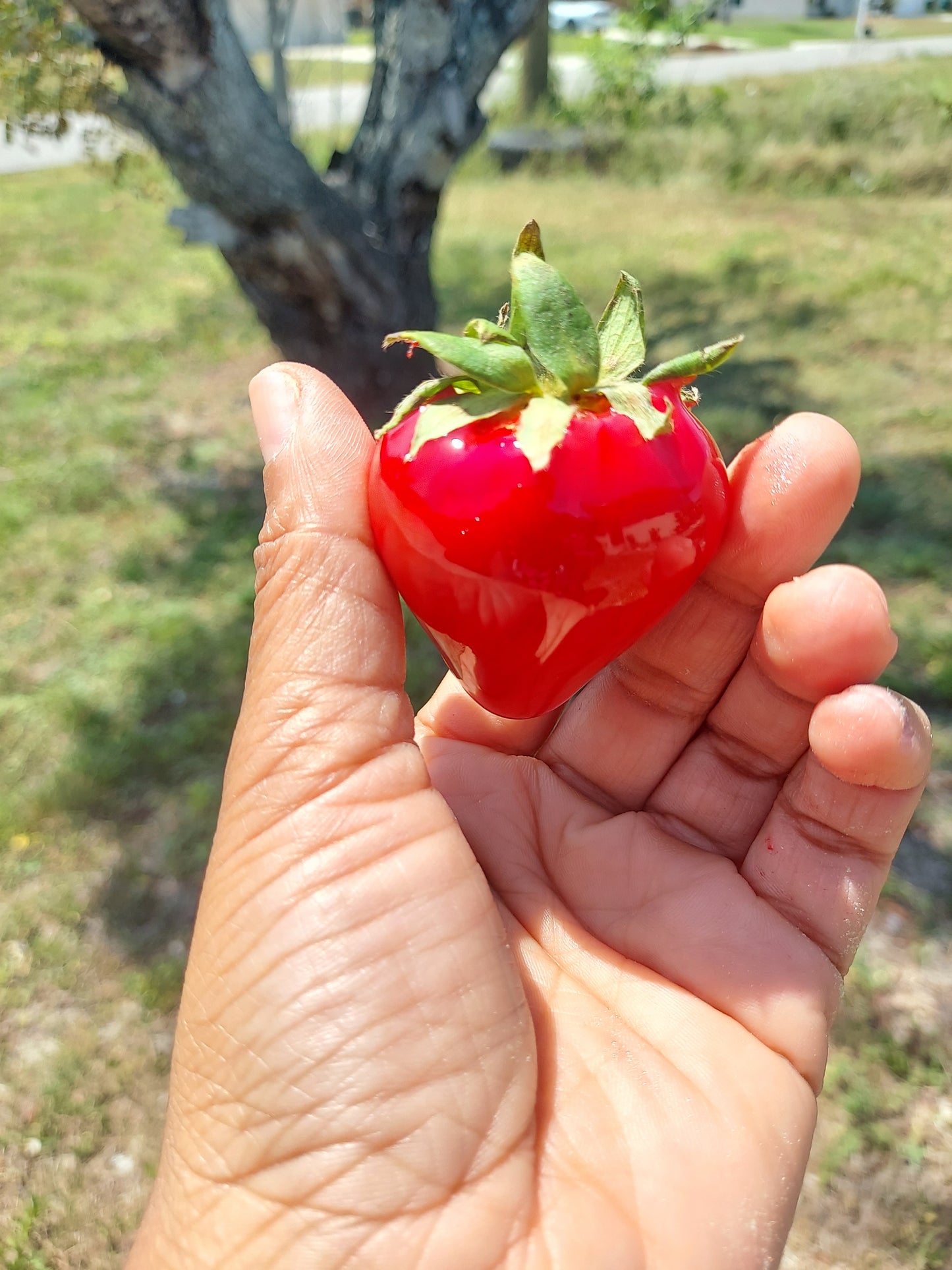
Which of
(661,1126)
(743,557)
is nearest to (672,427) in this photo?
(743,557)

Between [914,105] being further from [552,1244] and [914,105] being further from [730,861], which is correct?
[552,1244]

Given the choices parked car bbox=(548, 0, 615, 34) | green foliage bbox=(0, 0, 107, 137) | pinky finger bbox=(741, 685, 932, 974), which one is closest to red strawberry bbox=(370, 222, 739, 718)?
pinky finger bbox=(741, 685, 932, 974)

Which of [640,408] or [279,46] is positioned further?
[279,46]

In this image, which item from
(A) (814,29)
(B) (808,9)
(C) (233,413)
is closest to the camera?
(C) (233,413)

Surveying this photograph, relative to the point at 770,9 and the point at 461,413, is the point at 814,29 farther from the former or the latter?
the point at 461,413

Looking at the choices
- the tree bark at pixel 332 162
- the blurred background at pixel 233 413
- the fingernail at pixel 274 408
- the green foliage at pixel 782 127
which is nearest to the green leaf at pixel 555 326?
the fingernail at pixel 274 408

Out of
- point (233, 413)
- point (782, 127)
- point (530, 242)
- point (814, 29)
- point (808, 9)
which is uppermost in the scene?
point (808, 9)

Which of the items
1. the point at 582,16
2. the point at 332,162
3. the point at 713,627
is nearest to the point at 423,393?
the point at 713,627
